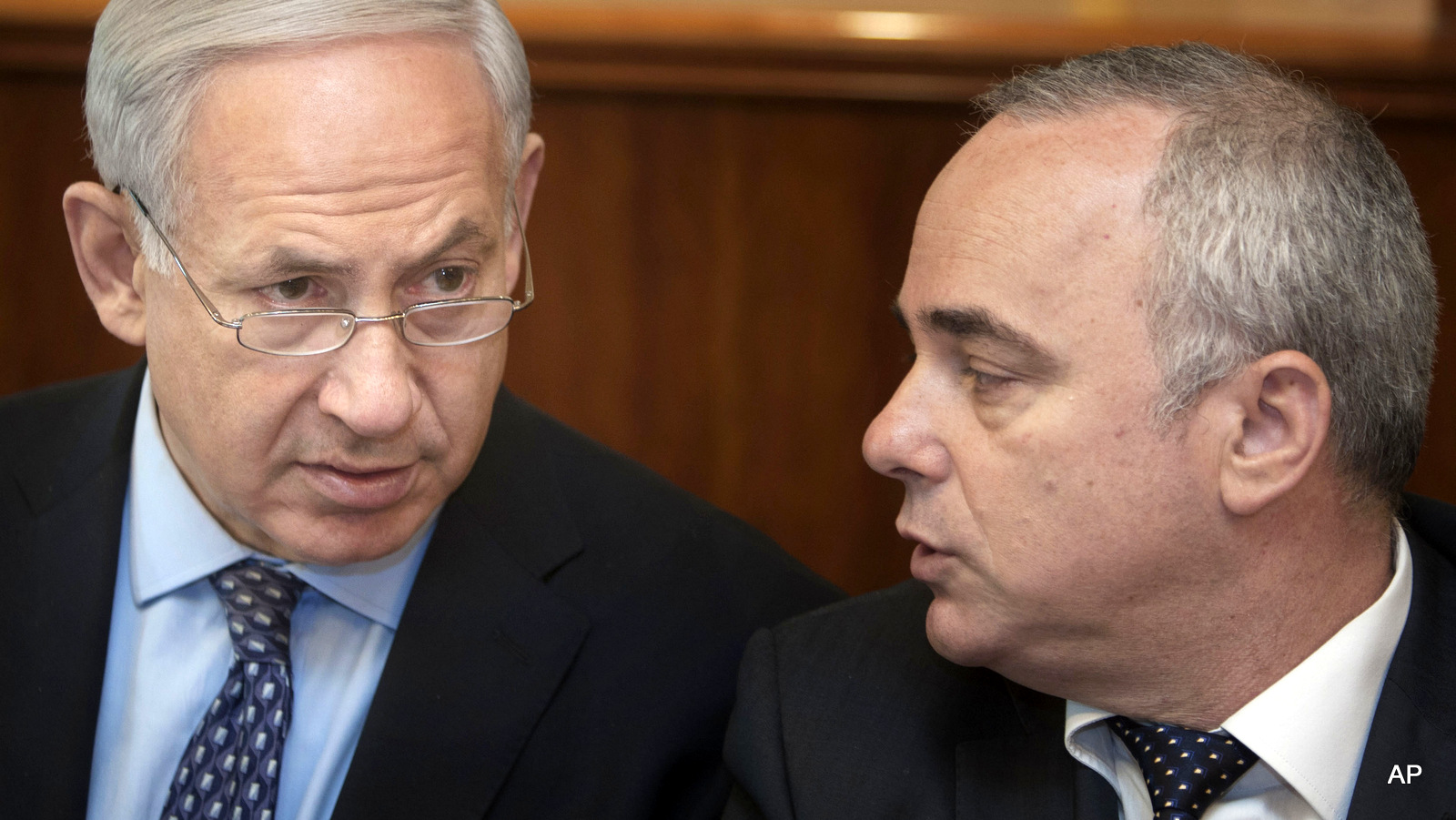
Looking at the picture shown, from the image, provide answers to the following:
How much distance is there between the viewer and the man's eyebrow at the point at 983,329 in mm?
1517

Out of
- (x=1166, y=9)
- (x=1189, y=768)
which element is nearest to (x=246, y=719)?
(x=1189, y=768)

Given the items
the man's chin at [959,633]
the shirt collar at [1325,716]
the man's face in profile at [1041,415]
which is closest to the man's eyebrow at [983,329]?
the man's face in profile at [1041,415]

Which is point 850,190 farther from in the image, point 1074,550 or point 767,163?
point 1074,550

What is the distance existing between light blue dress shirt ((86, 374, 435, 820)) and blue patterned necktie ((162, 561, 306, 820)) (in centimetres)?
3

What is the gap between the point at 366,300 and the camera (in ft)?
5.46

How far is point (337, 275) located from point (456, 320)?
0.17 metres

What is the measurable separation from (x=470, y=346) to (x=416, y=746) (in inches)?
21.6

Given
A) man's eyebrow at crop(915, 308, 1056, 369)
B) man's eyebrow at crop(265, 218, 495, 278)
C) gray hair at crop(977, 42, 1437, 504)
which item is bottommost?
man's eyebrow at crop(265, 218, 495, 278)

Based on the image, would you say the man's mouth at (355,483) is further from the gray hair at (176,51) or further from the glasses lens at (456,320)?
the gray hair at (176,51)

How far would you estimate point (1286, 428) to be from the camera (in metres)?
1.51

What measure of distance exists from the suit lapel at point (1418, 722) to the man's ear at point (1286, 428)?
30 cm

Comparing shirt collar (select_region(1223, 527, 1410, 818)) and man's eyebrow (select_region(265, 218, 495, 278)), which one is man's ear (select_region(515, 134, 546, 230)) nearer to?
man's eyebrow (select_region(265, 218, 495, 278))

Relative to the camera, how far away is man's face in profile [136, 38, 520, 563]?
1622 millimetres

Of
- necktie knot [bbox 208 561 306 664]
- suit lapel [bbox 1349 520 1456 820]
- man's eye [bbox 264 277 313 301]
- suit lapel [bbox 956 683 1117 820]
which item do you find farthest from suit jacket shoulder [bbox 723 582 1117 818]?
man's eye [bbox 264 277 313 301]
